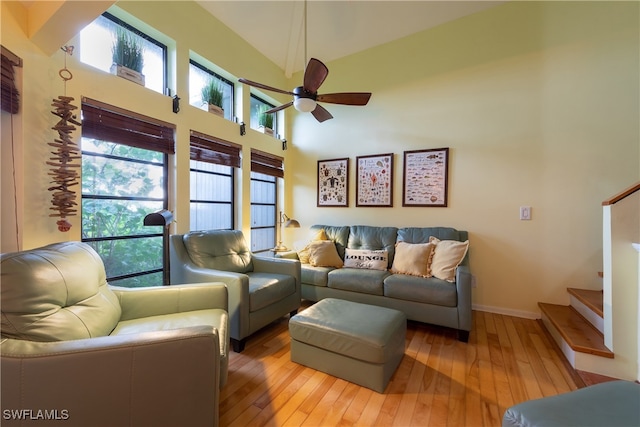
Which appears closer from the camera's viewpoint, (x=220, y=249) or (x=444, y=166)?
(x=220, y=249)

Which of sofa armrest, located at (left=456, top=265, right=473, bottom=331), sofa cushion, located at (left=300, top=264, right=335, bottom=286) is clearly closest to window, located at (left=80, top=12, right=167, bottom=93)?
sofa cushion, located at (left=300, top=264, right=335, bottom=286)

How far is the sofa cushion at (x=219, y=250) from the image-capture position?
2.40 m

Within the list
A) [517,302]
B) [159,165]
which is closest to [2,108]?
[159,165]

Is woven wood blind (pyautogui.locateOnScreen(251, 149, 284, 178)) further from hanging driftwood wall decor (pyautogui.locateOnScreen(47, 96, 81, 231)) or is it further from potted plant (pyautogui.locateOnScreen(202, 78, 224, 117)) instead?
hanging driftwood wall decor (pyautogui.locateOnScreen(47, 96, 81, 231))

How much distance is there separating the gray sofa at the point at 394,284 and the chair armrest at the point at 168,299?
4.32 ft

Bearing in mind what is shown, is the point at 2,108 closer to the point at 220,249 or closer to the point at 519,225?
the point at 220,249

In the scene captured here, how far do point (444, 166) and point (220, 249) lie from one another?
2701 mm

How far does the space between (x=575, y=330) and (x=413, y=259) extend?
1.31 metres

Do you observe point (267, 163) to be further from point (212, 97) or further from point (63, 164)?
point (63, 164)

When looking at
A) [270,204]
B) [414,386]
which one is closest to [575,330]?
[414,386]

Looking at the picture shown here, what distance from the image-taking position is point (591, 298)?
2234 mm

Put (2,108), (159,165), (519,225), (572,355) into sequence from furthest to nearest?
(519,225), (159,165), (572,355), (2,108)

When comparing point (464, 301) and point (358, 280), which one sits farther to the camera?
point (358, 280)

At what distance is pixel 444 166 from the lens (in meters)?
3.05
